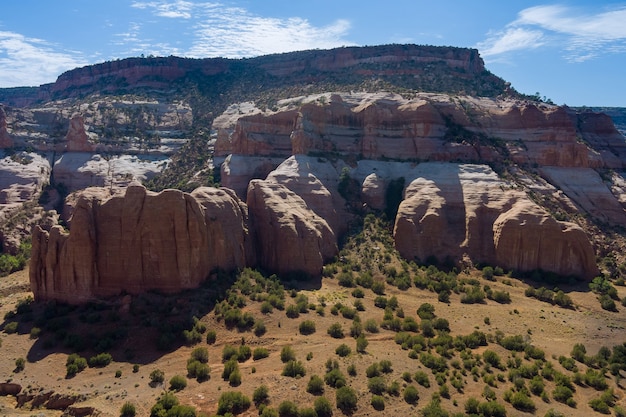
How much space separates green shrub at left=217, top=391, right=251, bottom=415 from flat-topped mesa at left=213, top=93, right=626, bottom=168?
37759 millimetres

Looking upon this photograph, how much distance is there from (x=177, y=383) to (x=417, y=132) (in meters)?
45.2

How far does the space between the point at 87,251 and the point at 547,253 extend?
3931 cm

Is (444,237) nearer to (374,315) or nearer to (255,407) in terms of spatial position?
(374,315)

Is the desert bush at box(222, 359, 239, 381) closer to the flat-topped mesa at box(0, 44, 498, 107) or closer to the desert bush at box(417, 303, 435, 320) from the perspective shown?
the desert bush at box(417, 303, 435, 320)

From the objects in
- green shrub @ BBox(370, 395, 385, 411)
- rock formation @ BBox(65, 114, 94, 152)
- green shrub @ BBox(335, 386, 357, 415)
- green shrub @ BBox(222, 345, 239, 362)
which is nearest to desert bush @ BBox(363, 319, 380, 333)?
green shrub @ BBox(370, 395, 385, 411)

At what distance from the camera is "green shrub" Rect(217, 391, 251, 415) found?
23.0m

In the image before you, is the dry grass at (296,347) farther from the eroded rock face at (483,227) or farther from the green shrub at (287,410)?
the eroded rock face at (483,227)

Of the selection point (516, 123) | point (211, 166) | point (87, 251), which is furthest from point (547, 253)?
point (211, 166)

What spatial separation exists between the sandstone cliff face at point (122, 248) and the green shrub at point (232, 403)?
38.5ft

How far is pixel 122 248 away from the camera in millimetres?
32906

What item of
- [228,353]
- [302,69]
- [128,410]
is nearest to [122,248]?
[228,353]

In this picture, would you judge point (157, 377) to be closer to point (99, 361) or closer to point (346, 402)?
point (99, 361)

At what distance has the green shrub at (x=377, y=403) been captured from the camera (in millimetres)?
23591

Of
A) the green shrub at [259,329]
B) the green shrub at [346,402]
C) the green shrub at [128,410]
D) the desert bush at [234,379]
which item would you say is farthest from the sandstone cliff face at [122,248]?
the green shrub at [346,402]
